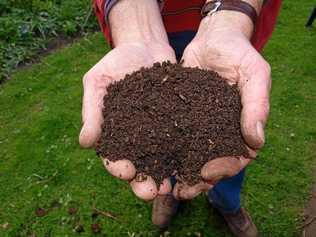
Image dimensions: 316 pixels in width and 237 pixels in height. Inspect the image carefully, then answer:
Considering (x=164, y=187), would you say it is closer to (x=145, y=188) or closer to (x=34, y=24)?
(x=145, y=188)

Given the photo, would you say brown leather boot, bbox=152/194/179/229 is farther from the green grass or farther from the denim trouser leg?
the denim trouser leg

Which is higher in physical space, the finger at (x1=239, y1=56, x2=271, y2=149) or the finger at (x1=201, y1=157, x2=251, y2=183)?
the finger at (x1=239, y1=56, x2=271, y2=149)

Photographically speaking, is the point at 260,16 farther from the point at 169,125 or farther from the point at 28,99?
the point at 28,99

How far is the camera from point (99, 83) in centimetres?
187

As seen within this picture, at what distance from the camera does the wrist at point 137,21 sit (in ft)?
6.93

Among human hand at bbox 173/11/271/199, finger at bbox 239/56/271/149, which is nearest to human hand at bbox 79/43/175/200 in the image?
human hand at bbox 173/11/271/199

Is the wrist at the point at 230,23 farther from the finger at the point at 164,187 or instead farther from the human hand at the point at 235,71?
the finger at the point at 164,187

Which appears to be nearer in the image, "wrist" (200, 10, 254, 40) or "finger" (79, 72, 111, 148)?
"finger" (79, 72, 111, 148)

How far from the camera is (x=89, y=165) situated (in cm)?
327

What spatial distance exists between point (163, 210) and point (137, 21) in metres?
1.27

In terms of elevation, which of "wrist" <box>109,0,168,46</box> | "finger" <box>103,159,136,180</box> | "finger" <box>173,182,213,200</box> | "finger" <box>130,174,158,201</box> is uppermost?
"wrist" <box>109,0,168,46</box>

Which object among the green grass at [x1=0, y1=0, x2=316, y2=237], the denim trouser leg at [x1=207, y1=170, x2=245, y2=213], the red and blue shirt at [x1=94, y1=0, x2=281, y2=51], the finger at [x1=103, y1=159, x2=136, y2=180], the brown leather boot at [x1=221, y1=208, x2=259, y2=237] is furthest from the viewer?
the green grass at [x1=0, y1=0, x2=316, y2=237]

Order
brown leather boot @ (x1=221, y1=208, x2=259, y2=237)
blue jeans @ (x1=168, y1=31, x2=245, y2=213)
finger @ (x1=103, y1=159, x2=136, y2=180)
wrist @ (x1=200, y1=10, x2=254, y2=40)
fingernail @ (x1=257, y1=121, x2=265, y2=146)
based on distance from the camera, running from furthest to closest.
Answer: brown leather boot @ (x1=221, y1=208, x2=259, y2=237) → blue jeans @ (x1=168, y1=31, x2=245, y2=213) → wrist @ (x1=200, y1=10, x2=254, y2=40) → finger @ (x1=103, y1=159, x2=136, y2=180) → fingernail @ (x1=257, y1=121, x2=265, y2=146)

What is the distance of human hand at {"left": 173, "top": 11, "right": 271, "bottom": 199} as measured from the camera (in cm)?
156
